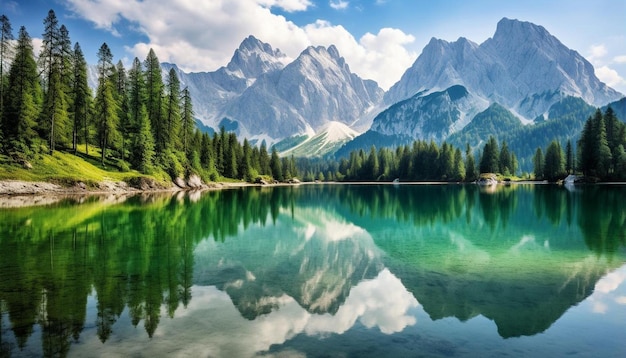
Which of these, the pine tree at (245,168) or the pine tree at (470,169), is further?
the pine tree at (470,169)

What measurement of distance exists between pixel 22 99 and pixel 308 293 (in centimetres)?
7940

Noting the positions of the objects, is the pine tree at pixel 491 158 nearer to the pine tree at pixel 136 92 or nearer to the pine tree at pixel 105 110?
the pine tree at pixel 136 92

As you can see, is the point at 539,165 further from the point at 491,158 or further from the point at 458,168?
the point at 458,168

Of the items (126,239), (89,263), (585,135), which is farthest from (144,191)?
(585,135)

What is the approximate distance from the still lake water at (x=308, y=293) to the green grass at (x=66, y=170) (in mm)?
41517

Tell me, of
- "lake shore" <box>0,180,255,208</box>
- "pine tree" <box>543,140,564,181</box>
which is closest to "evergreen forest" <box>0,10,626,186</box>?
"lake shore" <box>0,180,255,208</box>

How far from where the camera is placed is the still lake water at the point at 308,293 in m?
10.5

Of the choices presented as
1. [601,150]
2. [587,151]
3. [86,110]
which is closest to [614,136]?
[587,151]

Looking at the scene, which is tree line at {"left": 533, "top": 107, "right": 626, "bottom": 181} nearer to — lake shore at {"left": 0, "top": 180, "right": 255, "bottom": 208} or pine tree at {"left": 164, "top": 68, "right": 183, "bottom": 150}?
pine tree at {"left": 164, "top": 68, "right": 183, "bottom": 150}

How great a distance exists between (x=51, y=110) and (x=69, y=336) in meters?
80.7

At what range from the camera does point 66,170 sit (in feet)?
230

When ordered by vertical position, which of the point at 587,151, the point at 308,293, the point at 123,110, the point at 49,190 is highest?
the point at 123,110

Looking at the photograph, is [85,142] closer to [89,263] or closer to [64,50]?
[64,50]

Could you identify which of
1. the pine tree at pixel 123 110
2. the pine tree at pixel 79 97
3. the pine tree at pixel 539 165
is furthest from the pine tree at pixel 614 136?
the pine tree at pixel 79 97
